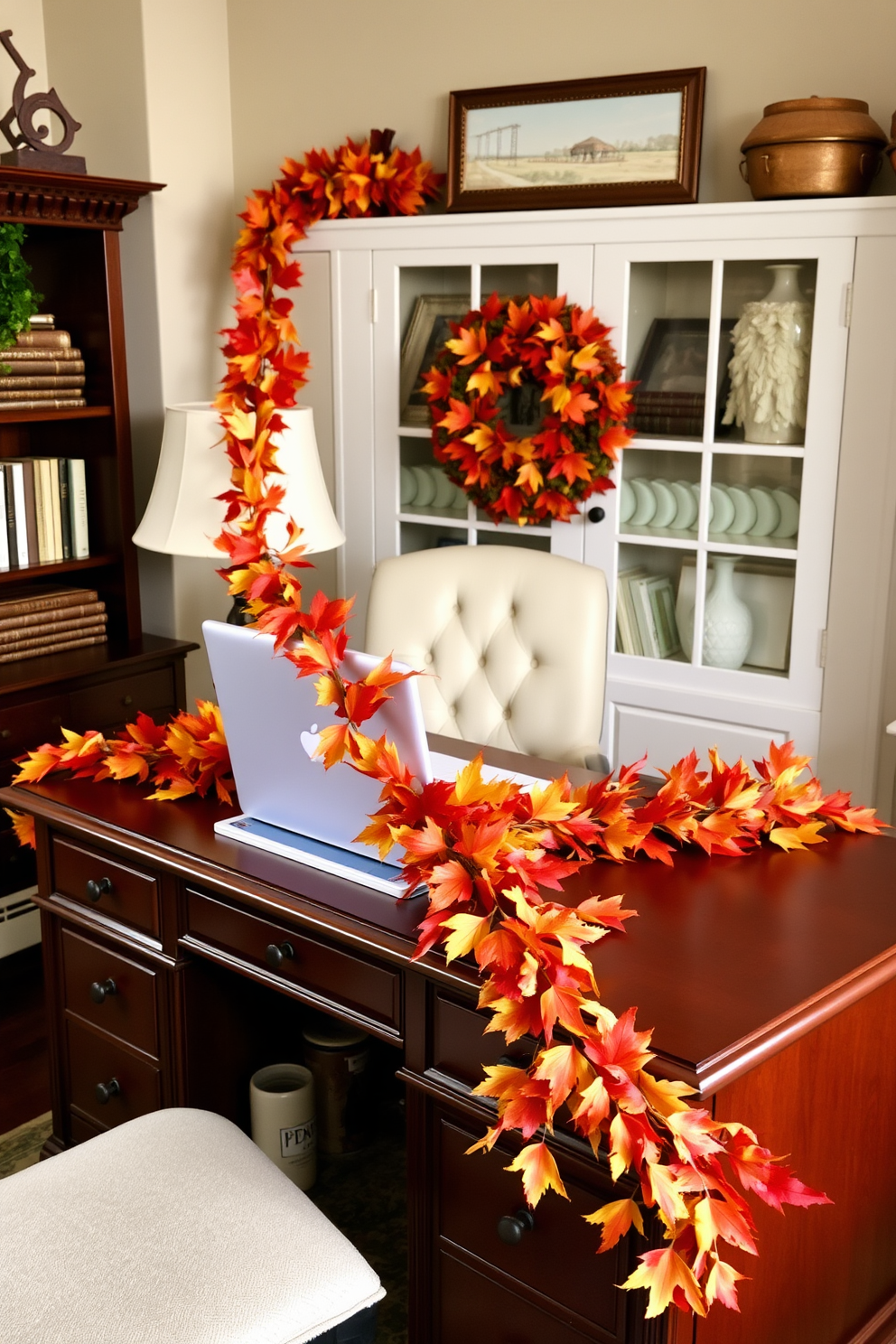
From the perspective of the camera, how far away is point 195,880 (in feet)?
5.92

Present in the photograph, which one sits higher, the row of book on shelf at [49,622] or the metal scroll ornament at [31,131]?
the metal scroll ornament at [31,131]

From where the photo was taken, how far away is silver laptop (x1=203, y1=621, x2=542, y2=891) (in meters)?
1.60

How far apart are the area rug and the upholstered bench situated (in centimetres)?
86

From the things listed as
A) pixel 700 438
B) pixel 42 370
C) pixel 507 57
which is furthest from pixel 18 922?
pixel 507 57

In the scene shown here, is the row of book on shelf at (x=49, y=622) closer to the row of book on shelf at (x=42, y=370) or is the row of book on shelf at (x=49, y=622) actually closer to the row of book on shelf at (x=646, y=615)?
the row of book on shelf at (x=42, y=370)

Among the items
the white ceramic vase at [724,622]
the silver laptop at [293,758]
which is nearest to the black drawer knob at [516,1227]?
the silver laptop at [293,758]

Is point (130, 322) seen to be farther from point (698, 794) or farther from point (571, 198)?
point (698, 794)

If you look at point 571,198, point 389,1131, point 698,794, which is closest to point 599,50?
point 571,198

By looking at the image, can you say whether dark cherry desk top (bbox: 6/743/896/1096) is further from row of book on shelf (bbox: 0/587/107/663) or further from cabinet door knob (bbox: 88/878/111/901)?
row of book on shelf (bbox: 0/587/107/663)

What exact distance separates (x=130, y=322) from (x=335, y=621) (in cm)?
235

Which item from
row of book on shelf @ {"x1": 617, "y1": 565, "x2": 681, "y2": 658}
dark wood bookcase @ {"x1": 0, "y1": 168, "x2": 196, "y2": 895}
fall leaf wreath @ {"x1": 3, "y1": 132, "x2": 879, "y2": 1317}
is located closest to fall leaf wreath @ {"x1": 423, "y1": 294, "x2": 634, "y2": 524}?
fall leaf wreath @ {"x1": 3, "y1": 132, "x2": 879, "y2": 1317}

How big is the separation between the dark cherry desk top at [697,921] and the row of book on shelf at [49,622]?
52.5 inches

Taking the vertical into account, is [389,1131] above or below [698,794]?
below

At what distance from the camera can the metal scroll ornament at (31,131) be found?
307 centimetres
